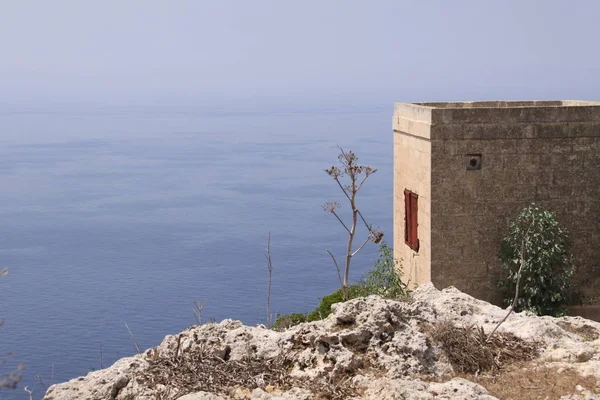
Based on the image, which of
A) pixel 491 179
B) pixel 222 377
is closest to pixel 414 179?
pixel 491 179

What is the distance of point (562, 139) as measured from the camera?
13797 millimetres

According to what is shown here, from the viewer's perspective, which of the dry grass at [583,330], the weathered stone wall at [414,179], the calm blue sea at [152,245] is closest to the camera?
the dry grass at [583,330]

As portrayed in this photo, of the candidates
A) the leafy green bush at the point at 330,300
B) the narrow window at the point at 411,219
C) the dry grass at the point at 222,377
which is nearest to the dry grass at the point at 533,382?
the dry grass at the point at 222,377

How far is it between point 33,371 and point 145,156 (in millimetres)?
117862

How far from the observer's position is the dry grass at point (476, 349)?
6.88 metres

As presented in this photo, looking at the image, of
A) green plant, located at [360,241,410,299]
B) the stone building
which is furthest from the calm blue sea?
the stone building

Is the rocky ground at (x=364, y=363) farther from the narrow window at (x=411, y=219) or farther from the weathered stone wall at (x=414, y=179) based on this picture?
the narrow window at (x=411, y=219)

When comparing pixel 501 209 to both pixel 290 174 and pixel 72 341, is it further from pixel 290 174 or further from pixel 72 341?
pixel 290 174

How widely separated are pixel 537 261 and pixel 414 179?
2.51 m

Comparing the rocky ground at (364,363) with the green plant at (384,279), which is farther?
the green plant at (384,279)

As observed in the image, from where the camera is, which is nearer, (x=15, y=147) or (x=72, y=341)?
(x=72, y=341)

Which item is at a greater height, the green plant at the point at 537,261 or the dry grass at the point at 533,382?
the dry grass at the point at 533,382

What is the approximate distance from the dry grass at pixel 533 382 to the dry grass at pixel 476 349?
0.13 metres

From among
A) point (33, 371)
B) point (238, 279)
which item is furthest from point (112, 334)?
point (238, 279)
